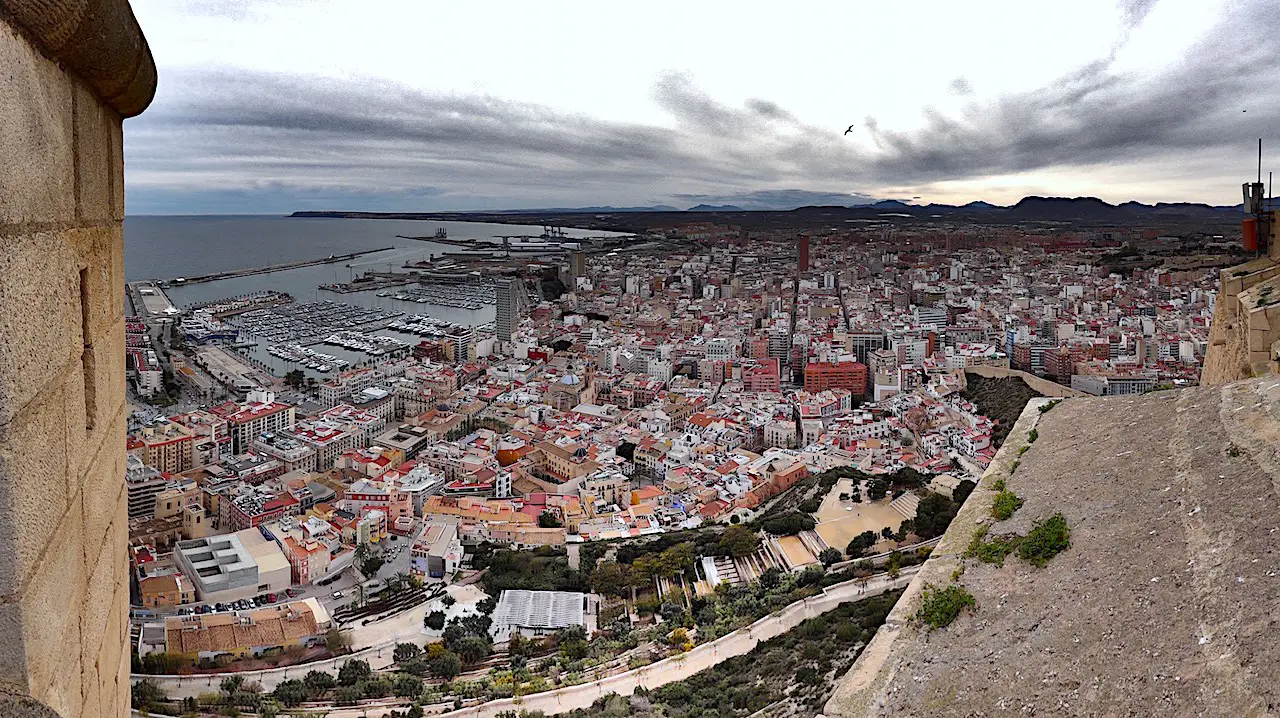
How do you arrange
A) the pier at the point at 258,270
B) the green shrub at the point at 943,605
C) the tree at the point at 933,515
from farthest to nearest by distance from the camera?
1. the pier at the point at 258,270
2. the tree at the point at 933,515
3. the green shrub at the point at 943,605

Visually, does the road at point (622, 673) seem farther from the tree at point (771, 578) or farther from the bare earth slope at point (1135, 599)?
the bare earth slope at point (1135, 599)

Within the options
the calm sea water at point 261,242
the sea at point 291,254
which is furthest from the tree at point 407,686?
the calm sea water at point 261,242

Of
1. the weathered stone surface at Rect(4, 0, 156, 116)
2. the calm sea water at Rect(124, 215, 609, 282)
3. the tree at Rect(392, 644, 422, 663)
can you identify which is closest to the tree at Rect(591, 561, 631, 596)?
the tree at Rect(392, 644, 422, 663)

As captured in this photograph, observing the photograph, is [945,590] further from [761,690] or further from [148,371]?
[148,371]

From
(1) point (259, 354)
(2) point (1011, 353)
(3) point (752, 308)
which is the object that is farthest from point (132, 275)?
(2) point (1011, 353)

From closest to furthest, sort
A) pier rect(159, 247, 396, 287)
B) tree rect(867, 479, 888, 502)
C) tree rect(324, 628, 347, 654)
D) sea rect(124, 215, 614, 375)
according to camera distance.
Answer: tree rect(324, 628, 347, 654), tree rect(867, 479, 888, 502), sea rect(124, 215, 614, 375), pier rect(159, 247, 396, 287)

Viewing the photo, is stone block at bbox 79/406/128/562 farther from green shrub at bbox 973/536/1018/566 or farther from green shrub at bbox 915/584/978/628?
green shrub at bbox 973/536/1018/566

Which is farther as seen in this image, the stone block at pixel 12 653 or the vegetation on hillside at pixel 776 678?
the vegetation on hillside at pixel 776 678
